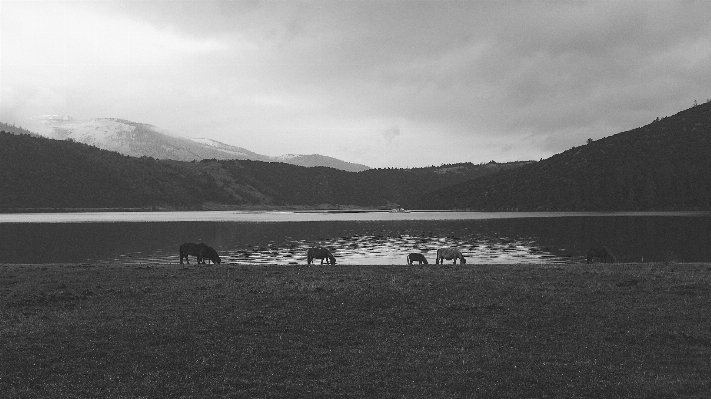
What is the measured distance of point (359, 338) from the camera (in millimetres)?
16219

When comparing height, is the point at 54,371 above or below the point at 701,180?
below

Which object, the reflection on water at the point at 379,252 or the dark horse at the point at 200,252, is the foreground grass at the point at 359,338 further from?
the reflection on water at the point at 379,252

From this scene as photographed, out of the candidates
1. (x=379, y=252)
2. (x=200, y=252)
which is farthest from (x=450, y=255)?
(x=379, y=252)

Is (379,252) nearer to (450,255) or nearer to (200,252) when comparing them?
(450,255)

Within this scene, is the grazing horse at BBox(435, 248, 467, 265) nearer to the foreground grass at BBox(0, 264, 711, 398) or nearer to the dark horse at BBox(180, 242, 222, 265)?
the foreground grass at BBox(0, 264, 711, 398)

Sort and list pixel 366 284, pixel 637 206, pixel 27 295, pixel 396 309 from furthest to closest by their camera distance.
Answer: pixel 637 206, pixel 366 284, pixel 27 295, pixel 396 309

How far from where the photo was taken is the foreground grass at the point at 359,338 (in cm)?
1220

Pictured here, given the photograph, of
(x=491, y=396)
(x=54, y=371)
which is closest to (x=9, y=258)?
(x=54, y=371)

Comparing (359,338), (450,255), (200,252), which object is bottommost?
(359,338)

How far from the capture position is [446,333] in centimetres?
1675

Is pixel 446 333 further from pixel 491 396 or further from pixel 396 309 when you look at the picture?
pixel 491 396

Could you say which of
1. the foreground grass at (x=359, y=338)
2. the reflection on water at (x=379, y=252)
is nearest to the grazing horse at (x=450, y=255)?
the reflection on water at (x=379, y=252)

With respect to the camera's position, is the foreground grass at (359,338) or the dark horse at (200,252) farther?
the dark horse at (200,252)

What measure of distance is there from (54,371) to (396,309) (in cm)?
1136
